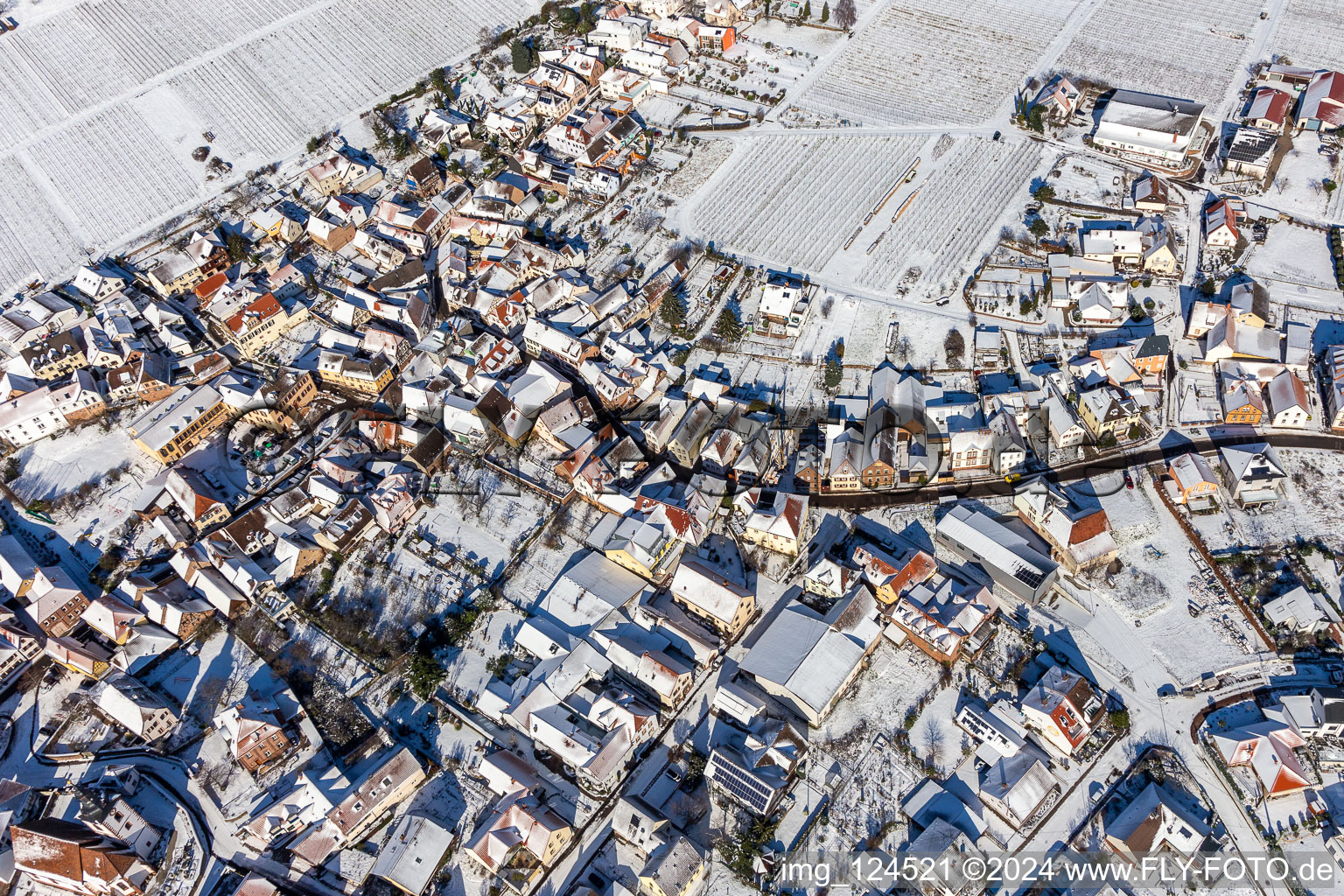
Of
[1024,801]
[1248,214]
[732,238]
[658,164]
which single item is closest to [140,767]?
[1024,801]

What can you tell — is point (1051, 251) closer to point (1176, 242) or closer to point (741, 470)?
point (1176, 242)

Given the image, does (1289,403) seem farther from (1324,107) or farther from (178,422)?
(178,422)

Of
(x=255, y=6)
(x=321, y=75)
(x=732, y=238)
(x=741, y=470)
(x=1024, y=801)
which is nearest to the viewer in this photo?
(x=1024, y=801)

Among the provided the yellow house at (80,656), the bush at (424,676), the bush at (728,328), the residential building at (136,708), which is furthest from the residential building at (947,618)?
the yellow house at (80,656)

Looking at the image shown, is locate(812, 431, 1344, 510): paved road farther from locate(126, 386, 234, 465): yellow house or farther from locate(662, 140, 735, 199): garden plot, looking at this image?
locate(126, 386, 234, 465): yellow house

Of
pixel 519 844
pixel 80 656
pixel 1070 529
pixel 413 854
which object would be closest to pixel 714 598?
pixel 519 844

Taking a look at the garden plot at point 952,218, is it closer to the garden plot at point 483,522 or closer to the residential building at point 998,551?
the residential building at point 998,551

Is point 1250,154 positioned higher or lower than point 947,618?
higher
